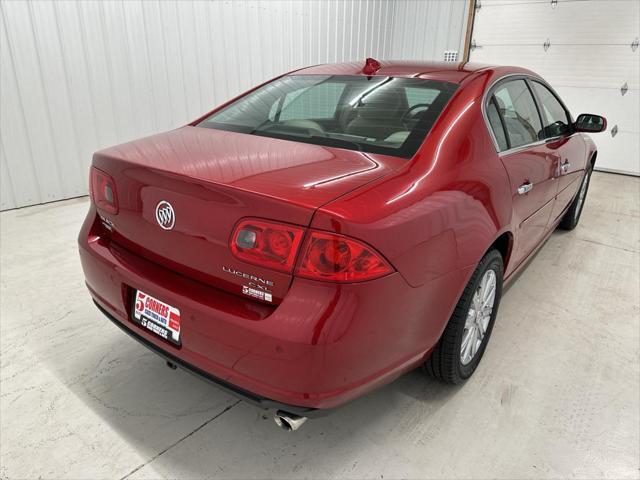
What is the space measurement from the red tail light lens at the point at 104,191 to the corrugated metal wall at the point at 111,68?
9.36 ft

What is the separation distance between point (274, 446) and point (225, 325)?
0.60m

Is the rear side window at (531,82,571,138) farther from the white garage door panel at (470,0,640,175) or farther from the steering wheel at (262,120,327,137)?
the white garage door panel at (470,0,640,175)

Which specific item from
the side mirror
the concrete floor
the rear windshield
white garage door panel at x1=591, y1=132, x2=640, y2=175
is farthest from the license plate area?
white garage door panel at x1=591, y1=132, x2=640, y2=175

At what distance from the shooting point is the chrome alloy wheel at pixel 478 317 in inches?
68.3

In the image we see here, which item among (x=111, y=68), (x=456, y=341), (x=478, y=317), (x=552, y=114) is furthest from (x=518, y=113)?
(x=111, y=68)

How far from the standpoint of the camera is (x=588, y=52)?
20.9 ft

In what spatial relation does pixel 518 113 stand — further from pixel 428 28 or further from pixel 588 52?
pixel 428 28

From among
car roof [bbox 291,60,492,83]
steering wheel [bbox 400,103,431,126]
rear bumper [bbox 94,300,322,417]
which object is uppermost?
car roof [bbox 291,60,492,83]

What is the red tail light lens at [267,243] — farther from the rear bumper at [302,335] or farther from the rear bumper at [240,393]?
the rear bumper at [240,393]

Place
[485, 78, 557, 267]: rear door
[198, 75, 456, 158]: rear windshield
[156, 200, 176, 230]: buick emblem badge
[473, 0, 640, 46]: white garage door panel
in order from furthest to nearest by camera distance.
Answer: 1. [473, 0, 640, 46]: white garage door panel
2. [485, 78, 557, 267]: rear door
3. [198, 75, 456, 158]: rear windshield
4. [156, 200, 176, 230]: buick emblem badge

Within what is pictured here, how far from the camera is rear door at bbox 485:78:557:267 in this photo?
1838 mm

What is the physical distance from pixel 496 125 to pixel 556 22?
6.04 metres

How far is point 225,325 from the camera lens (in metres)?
1.20

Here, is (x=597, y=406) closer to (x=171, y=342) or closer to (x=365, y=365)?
(x=365, y=365)
